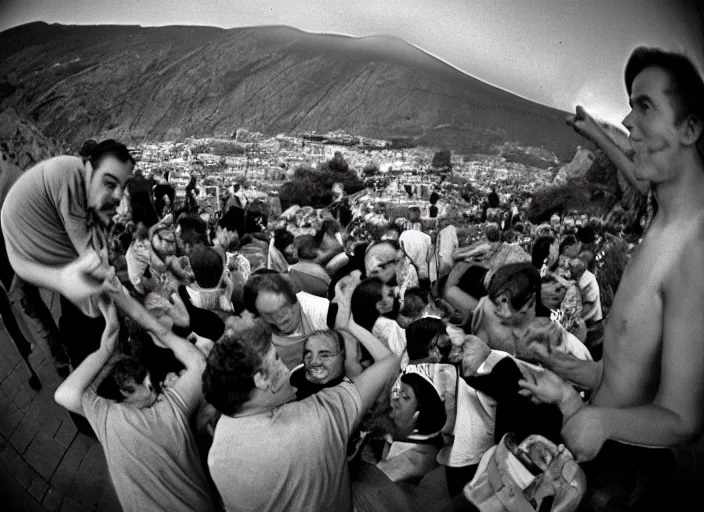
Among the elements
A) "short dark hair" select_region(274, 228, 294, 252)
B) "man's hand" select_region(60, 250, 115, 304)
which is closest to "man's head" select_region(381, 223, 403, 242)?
"short dark hair" select_region(274, 228, 294, 252)

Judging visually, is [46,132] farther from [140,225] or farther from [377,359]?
[377,359]

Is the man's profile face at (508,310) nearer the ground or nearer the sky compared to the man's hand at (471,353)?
nearer the sky

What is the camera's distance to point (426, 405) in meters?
2.84

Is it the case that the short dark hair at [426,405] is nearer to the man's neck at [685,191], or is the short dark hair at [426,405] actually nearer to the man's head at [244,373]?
the man's head at [244,373]

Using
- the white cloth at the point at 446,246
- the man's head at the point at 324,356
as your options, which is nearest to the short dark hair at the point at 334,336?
the man's head at the point at 324,356

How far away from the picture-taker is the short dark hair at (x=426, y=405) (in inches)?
110

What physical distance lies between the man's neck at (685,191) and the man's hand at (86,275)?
2.29 m

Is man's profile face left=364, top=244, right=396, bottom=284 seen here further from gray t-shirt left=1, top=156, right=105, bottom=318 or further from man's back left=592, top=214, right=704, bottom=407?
gray t-shirt left=1, top=156, right=105, bottom=318

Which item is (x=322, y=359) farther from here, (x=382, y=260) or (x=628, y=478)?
(x=628, y=478)

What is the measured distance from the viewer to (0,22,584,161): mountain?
2678 millimetres

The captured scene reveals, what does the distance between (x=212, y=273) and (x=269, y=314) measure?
0.31 metres

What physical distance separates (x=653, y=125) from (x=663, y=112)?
6 cm

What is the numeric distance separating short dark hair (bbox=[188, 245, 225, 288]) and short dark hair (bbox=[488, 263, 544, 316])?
1.18m

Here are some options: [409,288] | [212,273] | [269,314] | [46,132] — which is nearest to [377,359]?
[409,288]
